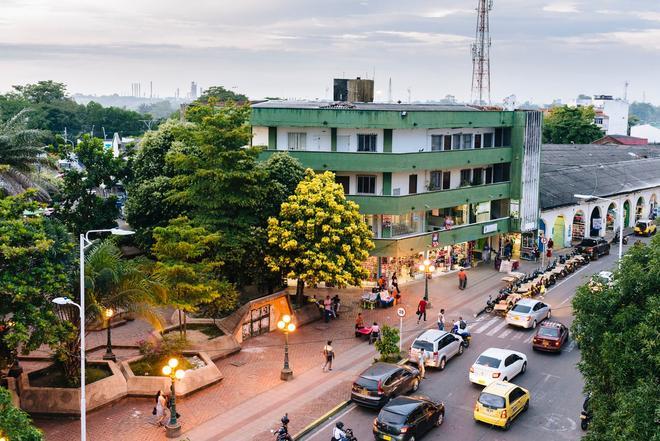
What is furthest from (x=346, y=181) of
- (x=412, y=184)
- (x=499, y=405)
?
(x=499, y=405)

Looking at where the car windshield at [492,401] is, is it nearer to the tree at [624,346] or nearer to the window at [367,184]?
the tree at [624,346]

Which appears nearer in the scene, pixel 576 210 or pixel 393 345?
pixel 393 345

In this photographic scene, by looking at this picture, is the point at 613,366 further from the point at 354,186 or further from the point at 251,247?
the point at 354,186

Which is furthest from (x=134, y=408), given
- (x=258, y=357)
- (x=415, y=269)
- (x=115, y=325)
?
(x=415, y=269)

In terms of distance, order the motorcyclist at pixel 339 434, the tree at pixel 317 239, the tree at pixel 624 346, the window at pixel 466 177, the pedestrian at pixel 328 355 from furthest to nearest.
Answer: the window at pixel 466 177 < the tree at pixel 317 239 < the pedestrian at pixel 328 355 < the motorcyclist at pixel 339 434 < the tree at pixel 624 346

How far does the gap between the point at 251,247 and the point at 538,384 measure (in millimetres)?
16645

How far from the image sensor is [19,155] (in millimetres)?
34000

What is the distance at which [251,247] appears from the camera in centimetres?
3734

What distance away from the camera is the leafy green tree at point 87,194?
1651 inches

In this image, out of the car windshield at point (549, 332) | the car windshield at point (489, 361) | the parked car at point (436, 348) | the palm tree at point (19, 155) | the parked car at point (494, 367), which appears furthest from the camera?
the car windshield at point (549, 332)

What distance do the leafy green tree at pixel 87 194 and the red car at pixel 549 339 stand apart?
26883mm

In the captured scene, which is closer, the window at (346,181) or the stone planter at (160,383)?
the stone planter at (160,383)

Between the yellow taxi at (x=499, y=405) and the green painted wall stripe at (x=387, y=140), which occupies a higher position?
the green painted wall stripe at (x=387, y=140)

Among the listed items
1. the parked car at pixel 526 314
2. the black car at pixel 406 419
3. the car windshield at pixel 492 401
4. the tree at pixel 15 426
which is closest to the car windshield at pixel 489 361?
the car windshield at pixel 492 401
